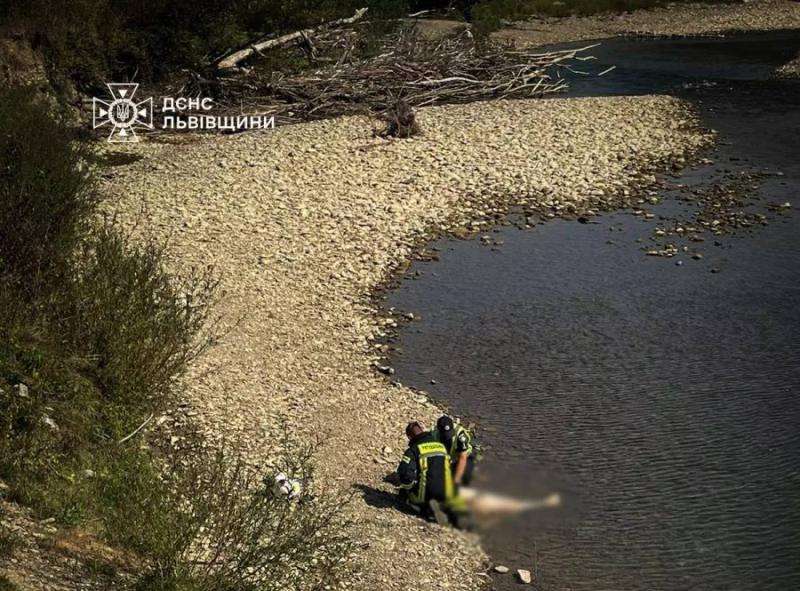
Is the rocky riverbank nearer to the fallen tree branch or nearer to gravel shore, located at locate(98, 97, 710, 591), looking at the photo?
gravel shore, located at locate(98, 97, 710, 591)

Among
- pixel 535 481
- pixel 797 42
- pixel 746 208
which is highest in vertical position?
pixel 797 42

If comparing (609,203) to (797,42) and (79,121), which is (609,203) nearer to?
(79,121)

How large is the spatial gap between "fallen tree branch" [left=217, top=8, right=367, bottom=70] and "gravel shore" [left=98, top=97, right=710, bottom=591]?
19.6 ft

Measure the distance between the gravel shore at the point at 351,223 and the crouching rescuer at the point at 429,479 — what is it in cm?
24

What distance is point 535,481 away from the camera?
43.3 ft

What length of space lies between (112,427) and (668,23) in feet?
152

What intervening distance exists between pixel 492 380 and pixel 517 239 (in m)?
6.81

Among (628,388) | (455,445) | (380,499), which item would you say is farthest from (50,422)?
(628,388)

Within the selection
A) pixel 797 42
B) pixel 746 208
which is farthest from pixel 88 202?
pixel 797 42

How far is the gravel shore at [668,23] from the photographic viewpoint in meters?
50.1

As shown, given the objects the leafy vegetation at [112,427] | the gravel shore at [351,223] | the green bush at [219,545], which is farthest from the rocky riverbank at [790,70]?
the green bush at [219,545]

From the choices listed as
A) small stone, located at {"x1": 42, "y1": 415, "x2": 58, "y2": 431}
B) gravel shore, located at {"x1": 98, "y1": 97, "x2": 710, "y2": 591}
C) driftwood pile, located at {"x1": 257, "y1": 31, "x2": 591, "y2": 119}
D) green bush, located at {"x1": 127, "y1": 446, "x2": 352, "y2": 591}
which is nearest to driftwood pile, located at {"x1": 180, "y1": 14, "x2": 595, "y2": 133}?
driftwood pile, located at {"x1": 257, "y1": 31, "x2": 591, "y2": 119}

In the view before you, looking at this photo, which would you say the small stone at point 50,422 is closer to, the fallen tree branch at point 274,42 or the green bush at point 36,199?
the green bush at point 36,199

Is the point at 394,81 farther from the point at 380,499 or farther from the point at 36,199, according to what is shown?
the point at 380,499
